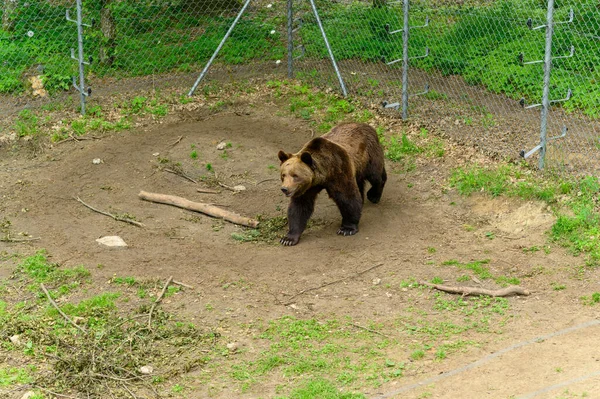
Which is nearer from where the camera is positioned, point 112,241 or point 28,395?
point 28,395

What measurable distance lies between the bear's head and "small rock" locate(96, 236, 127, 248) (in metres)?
1.99

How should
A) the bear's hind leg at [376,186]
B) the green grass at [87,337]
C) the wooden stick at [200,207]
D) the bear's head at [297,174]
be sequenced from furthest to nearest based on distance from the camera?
the bear's hind leg at [376,186] → the wooden stick at [200,207] → the bear's head at [297,174] → the green grass at [87,337]

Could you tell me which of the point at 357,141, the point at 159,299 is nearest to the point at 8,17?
the point at 357,141

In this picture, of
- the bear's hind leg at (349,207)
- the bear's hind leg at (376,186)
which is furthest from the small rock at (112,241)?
the bear's hind leg at (376,186)

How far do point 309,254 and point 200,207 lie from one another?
181 centimetres

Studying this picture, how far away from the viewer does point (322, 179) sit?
9.30 m

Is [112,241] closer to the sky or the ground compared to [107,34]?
closer to the ground

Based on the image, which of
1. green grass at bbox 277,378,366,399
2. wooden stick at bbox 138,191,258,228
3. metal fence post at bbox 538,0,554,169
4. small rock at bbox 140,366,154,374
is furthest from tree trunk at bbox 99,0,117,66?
green grass at bbox 277,378,366,399

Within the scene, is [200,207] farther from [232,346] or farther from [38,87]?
[38,87]

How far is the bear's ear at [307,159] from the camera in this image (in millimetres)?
9039

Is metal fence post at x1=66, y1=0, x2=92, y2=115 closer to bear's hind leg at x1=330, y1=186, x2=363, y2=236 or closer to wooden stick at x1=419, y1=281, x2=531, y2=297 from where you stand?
bear's hind leg at x1=330, y1=186, x2=363, y2=236

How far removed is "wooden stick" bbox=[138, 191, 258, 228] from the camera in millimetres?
9883

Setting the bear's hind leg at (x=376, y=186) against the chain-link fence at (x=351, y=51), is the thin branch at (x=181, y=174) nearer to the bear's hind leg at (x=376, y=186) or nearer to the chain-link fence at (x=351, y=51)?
the bear's hind leg at (x=376, y=186)

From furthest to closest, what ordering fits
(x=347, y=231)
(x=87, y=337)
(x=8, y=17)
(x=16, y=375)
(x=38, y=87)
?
(x=8, y=17) → (x=38, y=87) → (x=347, y=231) → (x=87, y=337) → (x=16, y=375)
